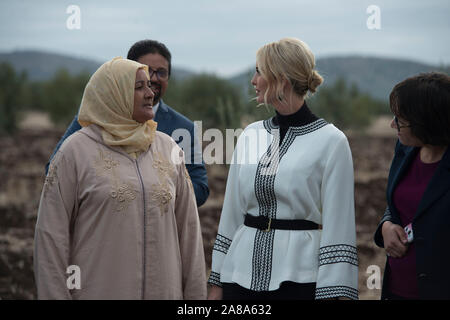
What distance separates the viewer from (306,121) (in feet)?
9.59

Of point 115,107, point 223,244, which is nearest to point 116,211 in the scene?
point 115,107

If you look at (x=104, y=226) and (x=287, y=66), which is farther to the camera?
(x=287, y=66)

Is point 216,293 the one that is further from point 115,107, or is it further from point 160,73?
point 160,73

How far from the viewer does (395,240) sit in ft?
9.07

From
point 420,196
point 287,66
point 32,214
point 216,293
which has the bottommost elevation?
point 32,214

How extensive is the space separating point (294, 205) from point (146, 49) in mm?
1573

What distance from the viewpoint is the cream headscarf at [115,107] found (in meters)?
2.75

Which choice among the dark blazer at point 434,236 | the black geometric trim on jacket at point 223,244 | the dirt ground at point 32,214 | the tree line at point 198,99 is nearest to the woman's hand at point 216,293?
the black geometric trim on jacket at point 223,244

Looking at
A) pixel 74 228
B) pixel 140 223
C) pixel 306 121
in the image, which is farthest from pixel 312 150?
pixel 74 228

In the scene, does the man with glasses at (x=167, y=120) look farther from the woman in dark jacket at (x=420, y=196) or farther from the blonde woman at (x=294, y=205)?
the woman in dark jacket at (x=420, y=196)

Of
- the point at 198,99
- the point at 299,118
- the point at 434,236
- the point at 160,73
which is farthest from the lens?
the point at 198,99

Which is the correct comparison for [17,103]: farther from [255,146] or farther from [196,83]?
[255,146]

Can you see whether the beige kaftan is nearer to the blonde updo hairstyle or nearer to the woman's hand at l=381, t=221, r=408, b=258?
the blonde updo hairstyle

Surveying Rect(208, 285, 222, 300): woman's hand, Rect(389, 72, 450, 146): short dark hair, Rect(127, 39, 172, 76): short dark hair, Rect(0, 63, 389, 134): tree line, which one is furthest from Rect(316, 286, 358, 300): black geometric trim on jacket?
Rect(0, 63, 389, 134): tree line
